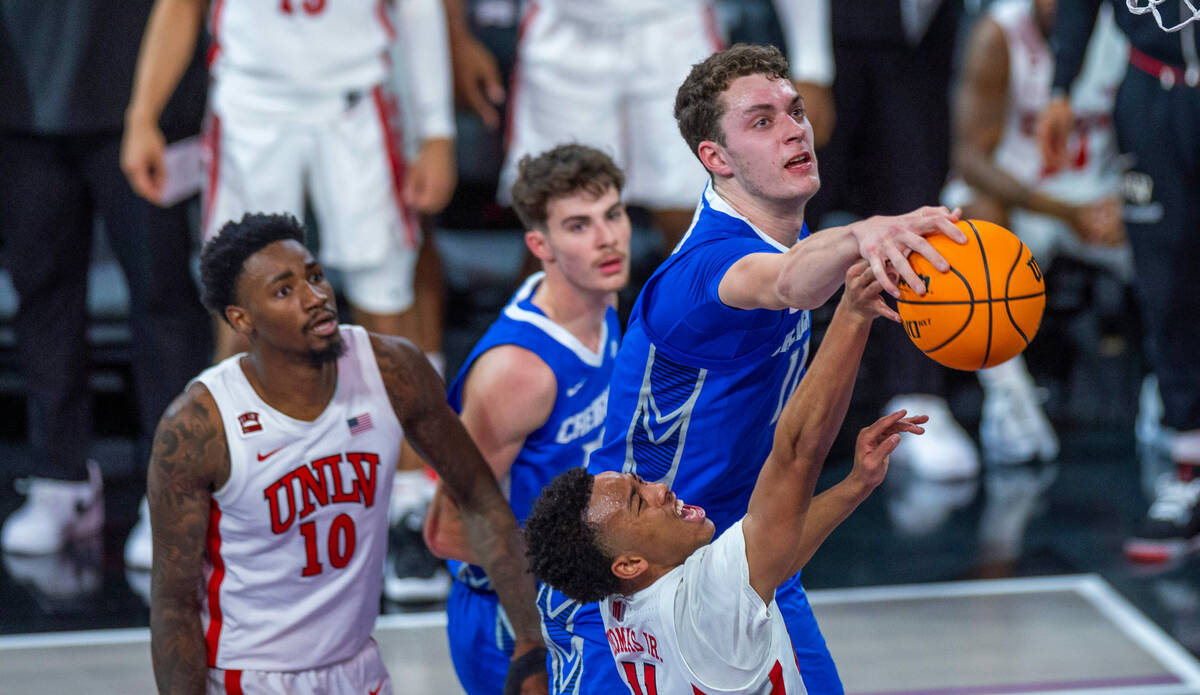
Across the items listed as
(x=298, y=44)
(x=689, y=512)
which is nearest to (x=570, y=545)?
(x=689, y=512)

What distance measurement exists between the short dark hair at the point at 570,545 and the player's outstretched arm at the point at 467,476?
1.98 feet

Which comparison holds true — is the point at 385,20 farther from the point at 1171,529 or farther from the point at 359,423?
the point at 1171,529

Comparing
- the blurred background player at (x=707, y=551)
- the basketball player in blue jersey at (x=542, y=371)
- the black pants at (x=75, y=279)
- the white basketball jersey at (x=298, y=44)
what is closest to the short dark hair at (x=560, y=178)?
the basketball player in blue jersey at (x=542, y=371)

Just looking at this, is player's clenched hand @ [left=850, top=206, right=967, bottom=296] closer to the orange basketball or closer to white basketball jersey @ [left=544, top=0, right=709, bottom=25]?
the orange basketball

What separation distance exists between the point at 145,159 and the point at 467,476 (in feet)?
8.36

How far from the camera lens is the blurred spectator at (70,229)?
532 centimetres

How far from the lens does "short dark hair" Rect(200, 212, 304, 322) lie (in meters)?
3.13

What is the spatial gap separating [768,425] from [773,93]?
2.17ft

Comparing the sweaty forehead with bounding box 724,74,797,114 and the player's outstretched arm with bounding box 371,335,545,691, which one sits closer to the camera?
the sweaty forehead with bounding box 724,74,797,114

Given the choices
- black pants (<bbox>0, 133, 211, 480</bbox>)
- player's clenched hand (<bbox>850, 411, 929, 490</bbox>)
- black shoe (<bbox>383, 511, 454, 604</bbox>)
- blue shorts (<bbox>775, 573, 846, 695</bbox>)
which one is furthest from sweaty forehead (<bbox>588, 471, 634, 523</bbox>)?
black pants (<bbox>0, 133, 211, 480</bbox>)

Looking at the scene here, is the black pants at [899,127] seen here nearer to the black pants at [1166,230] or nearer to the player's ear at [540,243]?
the black pants at [1166,230]

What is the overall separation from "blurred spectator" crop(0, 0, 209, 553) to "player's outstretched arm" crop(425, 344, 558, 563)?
2305mm

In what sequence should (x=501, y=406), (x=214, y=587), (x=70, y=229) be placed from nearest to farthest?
(x=214, y=587) → (x=501, y=406) → (x=70, y=229)

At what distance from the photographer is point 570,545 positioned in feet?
8.31
